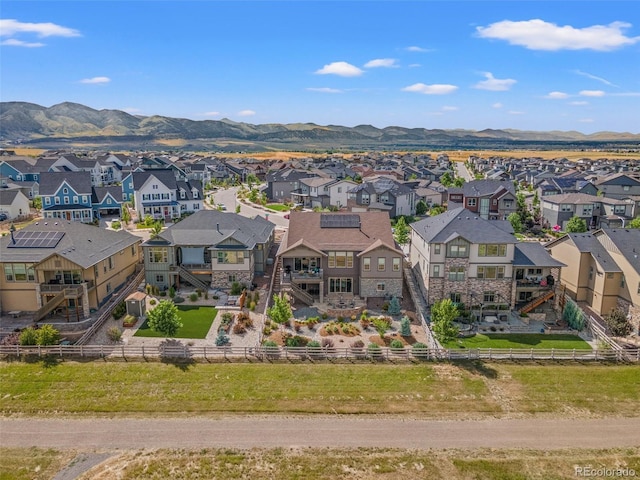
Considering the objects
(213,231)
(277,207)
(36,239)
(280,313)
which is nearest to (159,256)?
(213,231)

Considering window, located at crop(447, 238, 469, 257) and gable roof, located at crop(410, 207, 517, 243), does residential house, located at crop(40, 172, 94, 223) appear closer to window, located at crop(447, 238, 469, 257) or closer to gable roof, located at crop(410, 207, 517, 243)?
gable roof, located at crop(410, 207, 517, 243)

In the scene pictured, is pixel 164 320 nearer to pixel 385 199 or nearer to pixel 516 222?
pixel 385 199

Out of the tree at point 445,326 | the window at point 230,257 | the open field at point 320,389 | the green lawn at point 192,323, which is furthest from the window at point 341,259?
the open field at point 320,389

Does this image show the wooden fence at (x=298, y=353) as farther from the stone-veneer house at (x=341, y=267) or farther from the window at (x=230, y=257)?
the window at (x=230, y=257)

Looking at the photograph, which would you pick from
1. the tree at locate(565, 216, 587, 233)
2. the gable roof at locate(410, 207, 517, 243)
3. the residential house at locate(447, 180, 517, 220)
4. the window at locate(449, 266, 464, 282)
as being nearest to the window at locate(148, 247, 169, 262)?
the gable roof at locate(410, 207, 517, 243)

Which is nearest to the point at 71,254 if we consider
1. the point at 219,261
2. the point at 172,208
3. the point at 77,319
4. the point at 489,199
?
the point at 77,319
